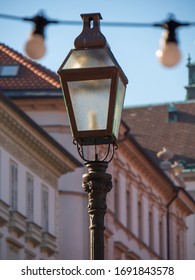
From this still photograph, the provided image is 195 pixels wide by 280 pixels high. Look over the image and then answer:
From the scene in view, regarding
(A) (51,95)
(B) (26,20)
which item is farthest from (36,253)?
(B) (26,20)

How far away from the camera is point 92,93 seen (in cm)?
1094

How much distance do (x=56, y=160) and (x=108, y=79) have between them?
34.4 m

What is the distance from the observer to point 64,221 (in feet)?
158

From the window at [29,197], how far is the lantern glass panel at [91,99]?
3147 cm

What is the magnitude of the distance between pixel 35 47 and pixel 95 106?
3.63ft

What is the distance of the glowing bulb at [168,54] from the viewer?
11.2 metres

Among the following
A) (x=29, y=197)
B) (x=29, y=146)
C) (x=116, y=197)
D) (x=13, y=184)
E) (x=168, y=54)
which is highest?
(x=116, y=197)

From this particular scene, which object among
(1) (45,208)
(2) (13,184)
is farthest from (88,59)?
(1) (45,208)

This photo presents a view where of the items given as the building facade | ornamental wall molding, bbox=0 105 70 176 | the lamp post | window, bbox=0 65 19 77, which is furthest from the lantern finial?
window, bbox=0 65 19 77

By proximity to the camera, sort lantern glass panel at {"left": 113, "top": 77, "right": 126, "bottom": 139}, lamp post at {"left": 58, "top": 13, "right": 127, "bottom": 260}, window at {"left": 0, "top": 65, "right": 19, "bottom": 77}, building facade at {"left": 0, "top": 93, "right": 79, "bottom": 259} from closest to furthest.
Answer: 1. lamp post at {"left": 58, "top": 13, "right": 127, "bottom": 260}
2. lantern glass panel at {"left": 113, "top": 77, "right": 126, "bottom": 139}
3. building facade at {"left": 0, "top": 93, "right": 79, "bottom": 259}
4. window at {"left": 0, "top": 65, "right": 19, "bottom": 77}

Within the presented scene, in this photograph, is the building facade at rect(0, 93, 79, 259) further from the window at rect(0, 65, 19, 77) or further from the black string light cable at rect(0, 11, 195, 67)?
the black string light cable at rect(0, 11, 195, 67)

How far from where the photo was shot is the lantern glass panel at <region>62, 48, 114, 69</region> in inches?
431

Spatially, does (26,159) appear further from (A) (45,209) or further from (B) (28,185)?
(A) (45,209)
